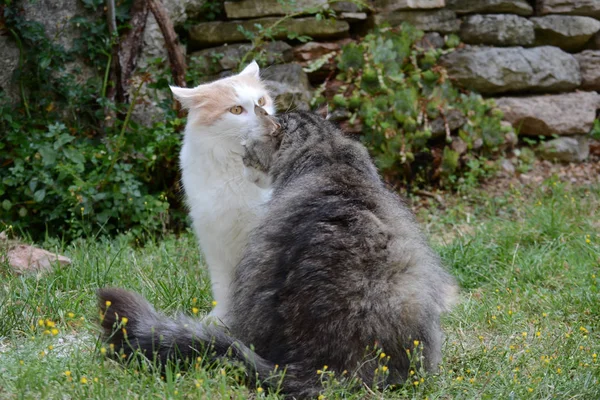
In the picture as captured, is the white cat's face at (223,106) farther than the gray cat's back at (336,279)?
Yes

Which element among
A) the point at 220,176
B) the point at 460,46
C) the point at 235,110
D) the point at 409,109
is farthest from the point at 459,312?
the point at 460,46

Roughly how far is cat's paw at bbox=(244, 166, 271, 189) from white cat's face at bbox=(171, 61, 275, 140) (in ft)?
1.00

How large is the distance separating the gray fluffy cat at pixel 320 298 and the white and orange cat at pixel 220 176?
0.51 metres

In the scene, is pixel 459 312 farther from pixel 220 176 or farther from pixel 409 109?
pixel 409 109

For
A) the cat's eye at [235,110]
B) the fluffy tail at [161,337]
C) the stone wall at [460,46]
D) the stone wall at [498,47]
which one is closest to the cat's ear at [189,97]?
the cat's eye at [235,110]

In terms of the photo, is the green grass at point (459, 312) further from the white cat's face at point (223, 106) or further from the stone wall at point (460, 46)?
the stone wall at point (460, 46)

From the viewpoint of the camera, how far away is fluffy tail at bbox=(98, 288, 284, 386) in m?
2.86

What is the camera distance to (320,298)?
281 cm

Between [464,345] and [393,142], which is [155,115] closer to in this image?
[393,142]

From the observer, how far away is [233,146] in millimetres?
3910

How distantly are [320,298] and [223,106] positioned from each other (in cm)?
159

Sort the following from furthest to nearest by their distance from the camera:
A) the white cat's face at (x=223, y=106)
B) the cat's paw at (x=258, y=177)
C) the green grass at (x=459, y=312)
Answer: the white cat's face at (x=223, y=106) → the cat's paw at (x=258, y=177) → the green grass at (x=459, y=312)

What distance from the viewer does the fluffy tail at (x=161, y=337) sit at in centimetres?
286

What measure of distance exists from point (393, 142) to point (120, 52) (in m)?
2.69
